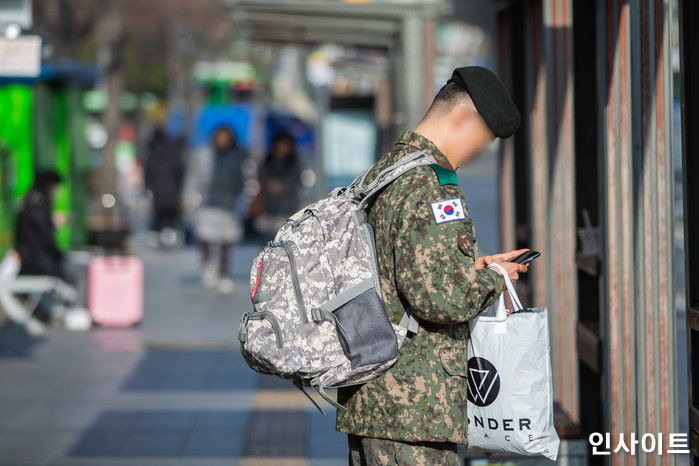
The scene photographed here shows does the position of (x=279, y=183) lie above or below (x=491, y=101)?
below

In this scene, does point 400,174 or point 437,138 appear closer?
point 400,174

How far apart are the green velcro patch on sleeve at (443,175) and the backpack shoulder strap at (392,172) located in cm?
2

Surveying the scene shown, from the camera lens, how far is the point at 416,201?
3197 millimetres

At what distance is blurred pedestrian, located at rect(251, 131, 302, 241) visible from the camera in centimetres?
1530

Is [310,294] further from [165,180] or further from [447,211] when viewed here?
[165,180]

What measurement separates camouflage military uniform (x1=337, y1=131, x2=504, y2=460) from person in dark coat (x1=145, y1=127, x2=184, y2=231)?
15.1 metres

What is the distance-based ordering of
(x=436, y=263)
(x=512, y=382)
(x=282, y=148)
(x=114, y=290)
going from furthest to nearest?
(x=282, y=148) → (x=114, y=290) → (x=512, y=382) → (x=436, y=263)

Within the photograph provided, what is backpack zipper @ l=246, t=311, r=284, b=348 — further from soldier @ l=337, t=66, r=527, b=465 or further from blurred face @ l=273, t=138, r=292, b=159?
blurred face @ l=273, t=138, r=292, b=159

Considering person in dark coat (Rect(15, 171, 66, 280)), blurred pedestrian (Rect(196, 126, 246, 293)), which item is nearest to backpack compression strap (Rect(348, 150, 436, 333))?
person in dark coat (Rect(15, 171, 66, 280))

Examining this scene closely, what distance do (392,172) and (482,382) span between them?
0.63 metres

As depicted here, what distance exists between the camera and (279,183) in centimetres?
1533

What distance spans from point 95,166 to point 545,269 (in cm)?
1215

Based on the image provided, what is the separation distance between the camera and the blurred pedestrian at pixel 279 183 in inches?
603

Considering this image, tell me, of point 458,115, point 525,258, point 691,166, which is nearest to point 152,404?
point 525,258
